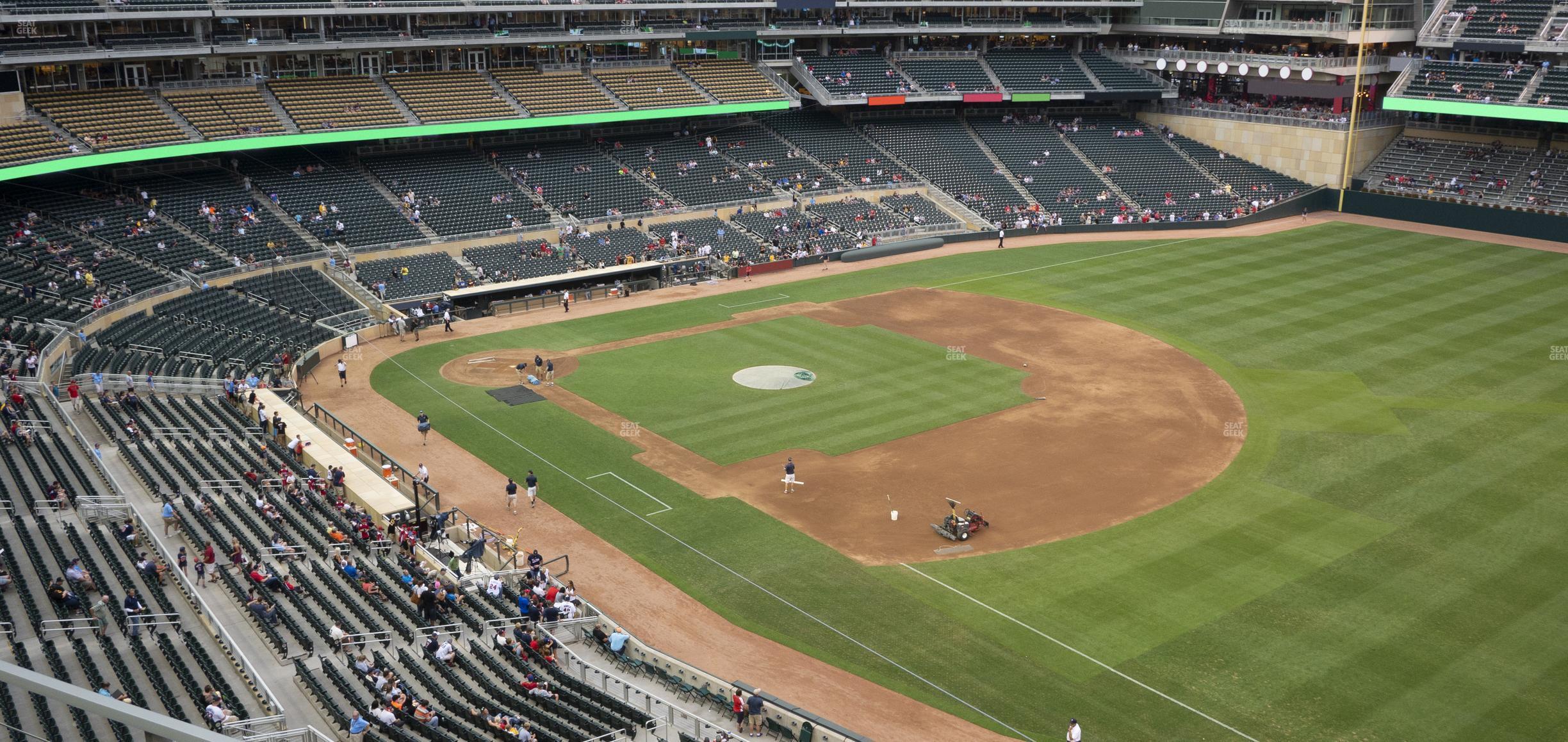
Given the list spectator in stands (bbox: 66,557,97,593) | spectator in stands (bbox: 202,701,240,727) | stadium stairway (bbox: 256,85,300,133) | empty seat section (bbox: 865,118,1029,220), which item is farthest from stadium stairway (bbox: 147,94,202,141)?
spectator in stands (bbox: 202,701,240,727)

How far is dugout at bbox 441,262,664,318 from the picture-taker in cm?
6097

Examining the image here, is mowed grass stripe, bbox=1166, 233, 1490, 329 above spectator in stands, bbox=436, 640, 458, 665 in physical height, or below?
above

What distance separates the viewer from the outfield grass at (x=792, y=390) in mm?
44125

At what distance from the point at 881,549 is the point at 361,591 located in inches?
569

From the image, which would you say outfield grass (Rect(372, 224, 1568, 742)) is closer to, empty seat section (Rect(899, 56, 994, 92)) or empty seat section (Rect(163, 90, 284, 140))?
empty seat section (Rect(163, 90, 284, 140))

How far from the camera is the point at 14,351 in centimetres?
4119

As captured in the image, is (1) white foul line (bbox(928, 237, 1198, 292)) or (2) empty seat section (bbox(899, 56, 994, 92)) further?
(2) empty seat section (bbox(899, 56, 994, 92))

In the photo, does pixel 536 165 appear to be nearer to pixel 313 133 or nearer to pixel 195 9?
pixel 313 133

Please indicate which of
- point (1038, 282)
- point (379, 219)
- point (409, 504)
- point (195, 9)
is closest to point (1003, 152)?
point (1038, 282)

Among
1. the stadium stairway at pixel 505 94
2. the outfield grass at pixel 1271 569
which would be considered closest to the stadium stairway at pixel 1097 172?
the outfield grass at pixel 1271 569

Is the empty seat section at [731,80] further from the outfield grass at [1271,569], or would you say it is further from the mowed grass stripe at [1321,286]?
the mowed grass stripe at [1321,286]

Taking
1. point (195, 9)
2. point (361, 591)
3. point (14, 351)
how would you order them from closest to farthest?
1. point (361, 591)
2. point (14, 351)
3. point (195, 9)

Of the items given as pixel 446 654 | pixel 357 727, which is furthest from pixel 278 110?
pixel 357 727

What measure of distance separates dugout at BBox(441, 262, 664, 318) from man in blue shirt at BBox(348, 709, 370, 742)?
3949 centimetres
